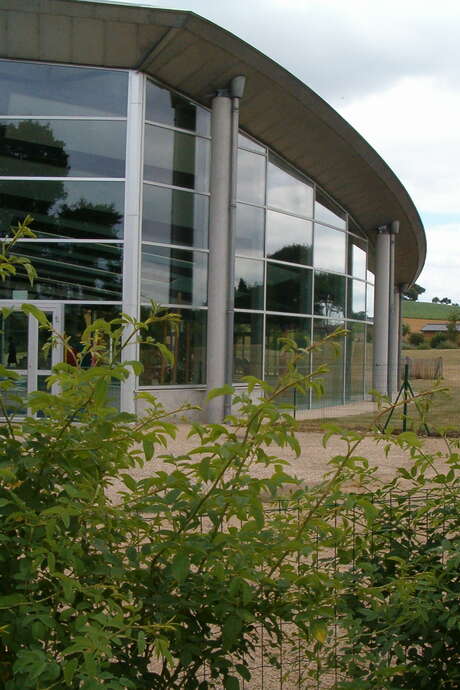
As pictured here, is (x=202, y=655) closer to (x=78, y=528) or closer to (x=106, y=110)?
(x=78, y=528)

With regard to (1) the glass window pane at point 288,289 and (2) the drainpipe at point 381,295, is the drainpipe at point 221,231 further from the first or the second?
(2) the drainpipe at point 381,295

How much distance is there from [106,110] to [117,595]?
16.0 meters

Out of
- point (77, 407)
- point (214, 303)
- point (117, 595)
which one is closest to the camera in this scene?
point (117, 595)

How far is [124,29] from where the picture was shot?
53.1 feet

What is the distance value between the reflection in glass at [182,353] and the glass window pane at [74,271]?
3.02ft

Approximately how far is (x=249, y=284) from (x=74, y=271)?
452 cm

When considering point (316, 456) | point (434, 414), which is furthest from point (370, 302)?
point (316, 456)

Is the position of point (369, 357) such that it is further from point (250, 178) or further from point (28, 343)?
point (28, 343)

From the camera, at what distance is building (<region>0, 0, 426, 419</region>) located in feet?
54.4

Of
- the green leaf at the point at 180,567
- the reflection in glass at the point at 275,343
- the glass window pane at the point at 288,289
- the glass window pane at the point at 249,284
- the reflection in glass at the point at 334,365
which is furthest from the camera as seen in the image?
the reflection in glass at the point at 334,365

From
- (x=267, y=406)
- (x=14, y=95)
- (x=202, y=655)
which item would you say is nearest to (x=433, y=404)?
(x=267, y=406)

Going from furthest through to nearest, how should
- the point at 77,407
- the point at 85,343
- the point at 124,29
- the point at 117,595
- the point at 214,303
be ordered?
the point at 214,303, the point at 124,29, the point at 85,343, the point at 77,407, the point at 117,595

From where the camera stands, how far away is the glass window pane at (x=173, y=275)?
1711 centimetres

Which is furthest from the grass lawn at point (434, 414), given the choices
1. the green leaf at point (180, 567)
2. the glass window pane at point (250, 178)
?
the glass window pane at point (250, 178)
